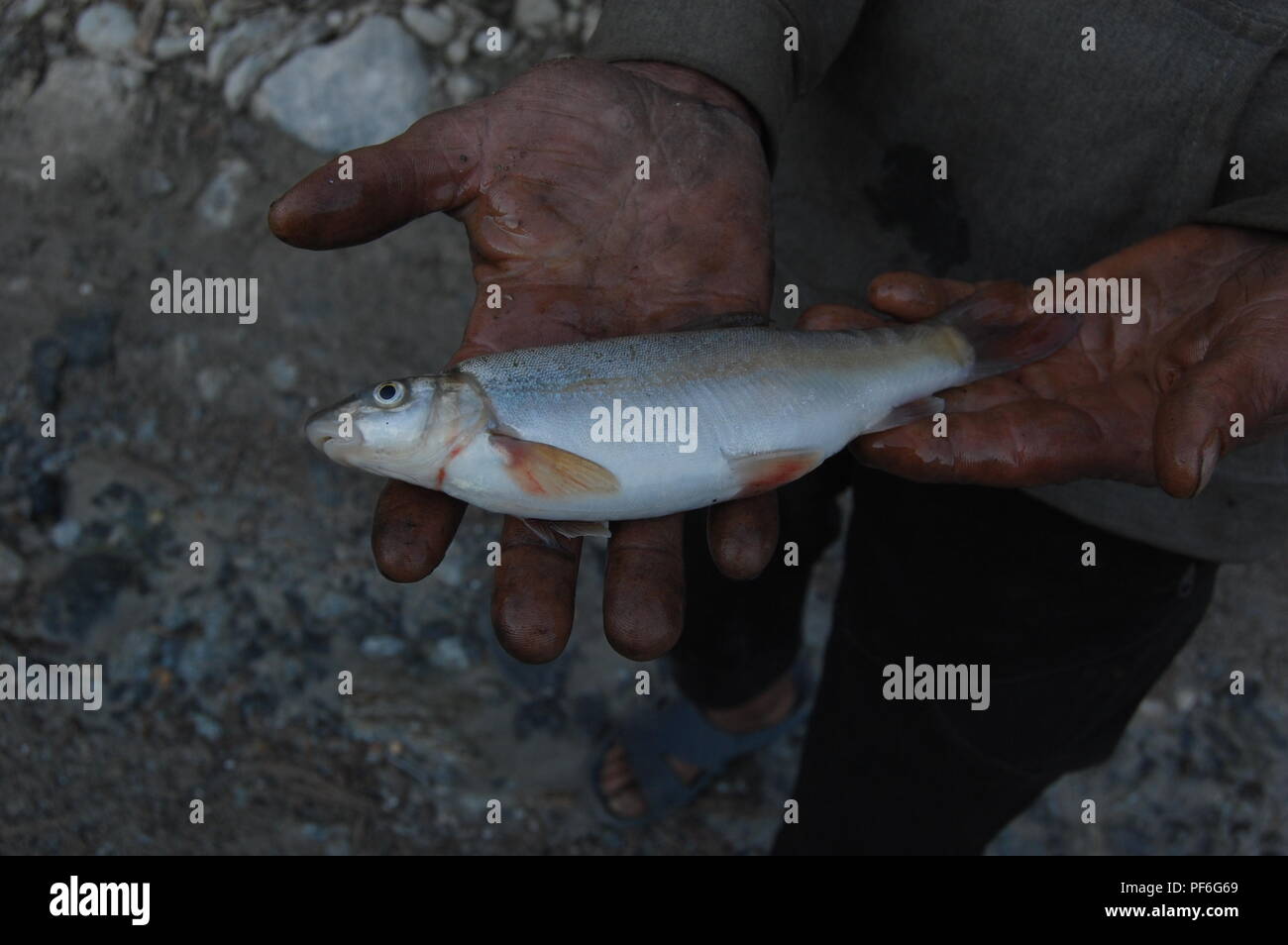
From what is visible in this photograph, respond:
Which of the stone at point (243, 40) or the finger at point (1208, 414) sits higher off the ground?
the stone at point (243, 40)

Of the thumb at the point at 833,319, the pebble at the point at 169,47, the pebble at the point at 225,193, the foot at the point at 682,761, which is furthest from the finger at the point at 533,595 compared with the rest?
the pebble at the point at 169,47

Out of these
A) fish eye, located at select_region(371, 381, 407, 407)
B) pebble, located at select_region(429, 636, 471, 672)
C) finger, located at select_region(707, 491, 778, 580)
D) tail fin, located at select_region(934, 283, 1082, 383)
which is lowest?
pebble, located at select_region(429, 636, 471, 672)

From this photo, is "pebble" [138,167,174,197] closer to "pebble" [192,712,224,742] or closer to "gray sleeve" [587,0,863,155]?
"pebble" [192,712,224,742]

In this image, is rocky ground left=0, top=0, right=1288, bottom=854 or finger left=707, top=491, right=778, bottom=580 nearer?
finger left=707, top=491, right=778, bottom=580

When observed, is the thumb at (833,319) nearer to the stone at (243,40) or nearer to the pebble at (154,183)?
the pebble at (154,183)

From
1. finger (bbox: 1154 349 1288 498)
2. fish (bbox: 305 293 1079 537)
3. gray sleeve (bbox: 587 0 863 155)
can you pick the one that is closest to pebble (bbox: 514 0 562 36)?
gray sleeve (bbox: 587 0 863 155)

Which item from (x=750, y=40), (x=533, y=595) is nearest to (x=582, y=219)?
(x=750, y=40)

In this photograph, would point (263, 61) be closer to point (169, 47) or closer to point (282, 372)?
point (169, 47)
